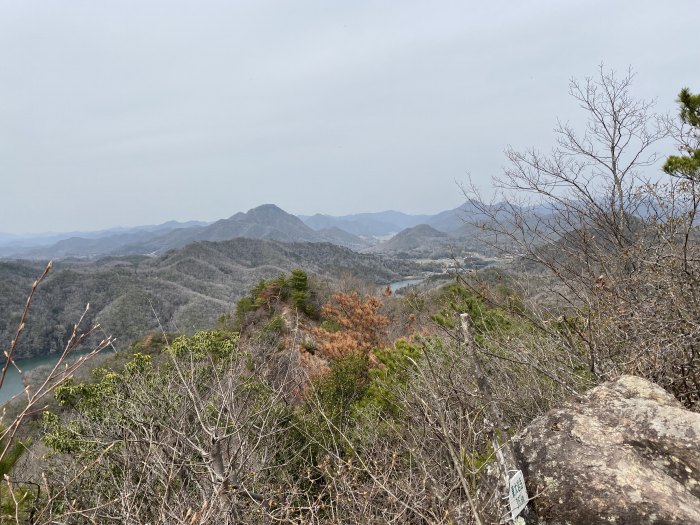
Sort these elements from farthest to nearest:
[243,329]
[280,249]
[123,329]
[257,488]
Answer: [280,249]
[123,329]
[243,329]
[257,488]

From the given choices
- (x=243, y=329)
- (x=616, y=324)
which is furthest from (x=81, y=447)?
(x=243, y=329)

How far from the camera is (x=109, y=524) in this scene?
15.0 ft

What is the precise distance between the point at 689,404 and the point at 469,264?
4.25 metres

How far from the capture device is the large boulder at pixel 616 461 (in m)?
2.19

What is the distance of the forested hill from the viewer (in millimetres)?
58875

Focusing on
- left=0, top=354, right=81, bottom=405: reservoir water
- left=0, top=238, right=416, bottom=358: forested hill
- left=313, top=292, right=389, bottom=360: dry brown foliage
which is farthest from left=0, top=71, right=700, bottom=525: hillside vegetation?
left=0, top=354, right=81, bottom=405: reservoir water

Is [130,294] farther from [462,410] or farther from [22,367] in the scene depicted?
[462,410]

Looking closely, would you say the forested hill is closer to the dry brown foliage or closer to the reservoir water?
the reservoir water

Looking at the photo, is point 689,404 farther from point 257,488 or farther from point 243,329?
point 243,329

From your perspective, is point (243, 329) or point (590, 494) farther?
point (243, 329)

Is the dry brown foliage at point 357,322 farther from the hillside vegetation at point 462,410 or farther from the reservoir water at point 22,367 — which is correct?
the reservoir water at point 22,367

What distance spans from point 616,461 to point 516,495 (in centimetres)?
94

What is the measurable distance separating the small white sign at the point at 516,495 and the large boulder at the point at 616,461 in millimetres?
602

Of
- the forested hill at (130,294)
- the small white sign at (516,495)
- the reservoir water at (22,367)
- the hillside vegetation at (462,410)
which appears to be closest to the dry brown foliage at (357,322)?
the hillside vegetation at (462,410)
